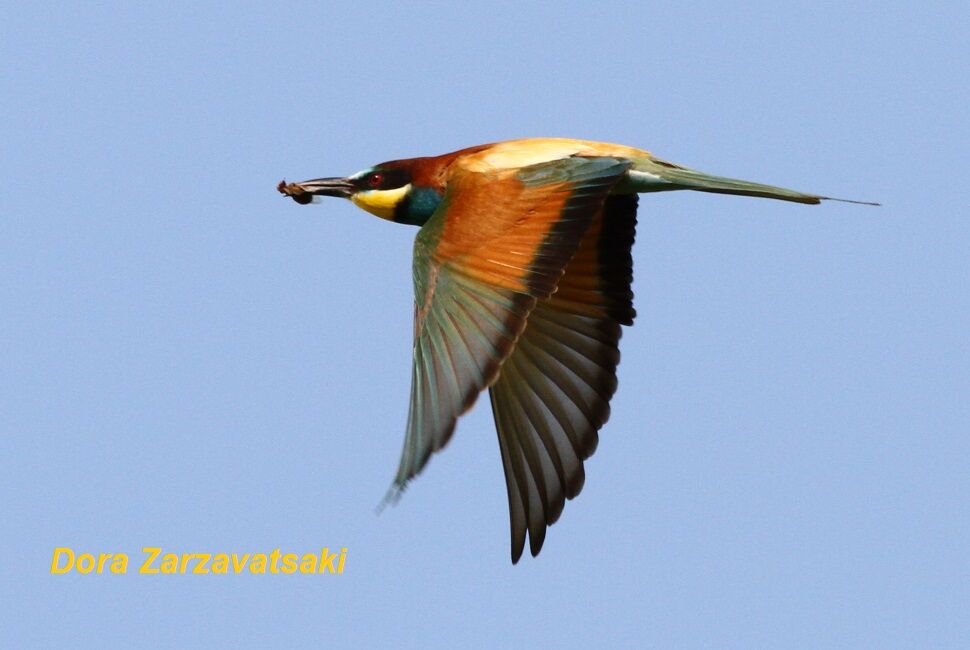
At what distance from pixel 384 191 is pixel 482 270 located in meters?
1.04

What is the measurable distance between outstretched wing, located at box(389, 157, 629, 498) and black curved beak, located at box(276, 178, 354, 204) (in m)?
0.74

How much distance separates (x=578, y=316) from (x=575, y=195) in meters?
0.83

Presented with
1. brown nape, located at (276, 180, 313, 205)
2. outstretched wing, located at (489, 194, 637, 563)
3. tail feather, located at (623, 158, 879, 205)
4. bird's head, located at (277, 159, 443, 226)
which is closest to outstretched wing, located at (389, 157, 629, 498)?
tail feather, located at (623, 158, 879, 205)

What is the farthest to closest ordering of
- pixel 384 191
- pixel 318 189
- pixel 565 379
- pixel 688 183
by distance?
pixel 318 189, pixel 384 191, pixel 565 379, pixel 688 183

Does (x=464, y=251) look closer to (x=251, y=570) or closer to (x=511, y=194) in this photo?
(x=511, y=194)

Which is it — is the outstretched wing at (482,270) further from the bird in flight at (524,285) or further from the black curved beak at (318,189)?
the black curved beak at (318,189)

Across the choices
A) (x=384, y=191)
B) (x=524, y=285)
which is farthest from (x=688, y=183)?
(x=384, y=191)

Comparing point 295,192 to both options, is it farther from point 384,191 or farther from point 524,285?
point 524,285

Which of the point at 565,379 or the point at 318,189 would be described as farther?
the point at 318,189

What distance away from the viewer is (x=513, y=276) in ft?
18.4

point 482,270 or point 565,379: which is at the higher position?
point 482,270

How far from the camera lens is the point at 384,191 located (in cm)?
653

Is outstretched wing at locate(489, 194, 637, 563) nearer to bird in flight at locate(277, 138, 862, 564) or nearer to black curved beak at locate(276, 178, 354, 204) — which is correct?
bird in flight at locate(277, 138, 862, 564)

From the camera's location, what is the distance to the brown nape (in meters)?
6.73
